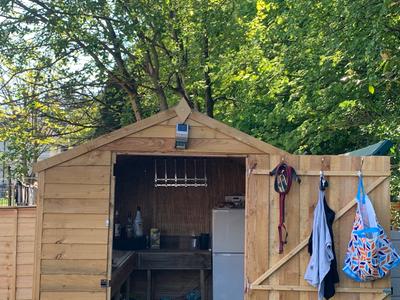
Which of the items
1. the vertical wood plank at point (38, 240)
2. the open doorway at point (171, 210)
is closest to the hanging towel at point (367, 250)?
the open doorway at point (171, 210)

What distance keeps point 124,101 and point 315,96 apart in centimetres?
469

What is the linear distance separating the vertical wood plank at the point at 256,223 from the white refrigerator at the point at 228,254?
2042mm

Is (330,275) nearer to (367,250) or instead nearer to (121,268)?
(367,250)

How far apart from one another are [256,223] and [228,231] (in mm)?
2108

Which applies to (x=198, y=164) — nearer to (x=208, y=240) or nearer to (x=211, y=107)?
(x=208, y=240)

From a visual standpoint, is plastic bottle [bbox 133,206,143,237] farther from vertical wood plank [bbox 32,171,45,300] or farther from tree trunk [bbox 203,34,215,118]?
tree trunk [bbox 203,34,215,118]

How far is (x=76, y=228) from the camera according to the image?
522cm

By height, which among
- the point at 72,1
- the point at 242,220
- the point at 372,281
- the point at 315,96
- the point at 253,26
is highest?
the point at 253,26

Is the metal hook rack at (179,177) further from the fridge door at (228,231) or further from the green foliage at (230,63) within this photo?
the green foliage at (230,63)

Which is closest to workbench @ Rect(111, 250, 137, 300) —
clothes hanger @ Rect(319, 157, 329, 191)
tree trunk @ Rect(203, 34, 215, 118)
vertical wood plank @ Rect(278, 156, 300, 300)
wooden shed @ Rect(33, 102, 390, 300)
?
wooden shed @ Rect(33, 102, 390, 300)

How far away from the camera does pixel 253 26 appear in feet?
33.8

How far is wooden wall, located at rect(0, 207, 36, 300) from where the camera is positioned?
22.9ft

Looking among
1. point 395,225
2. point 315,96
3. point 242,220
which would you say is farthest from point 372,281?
point 395,225

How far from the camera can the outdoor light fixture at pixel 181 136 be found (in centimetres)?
517
